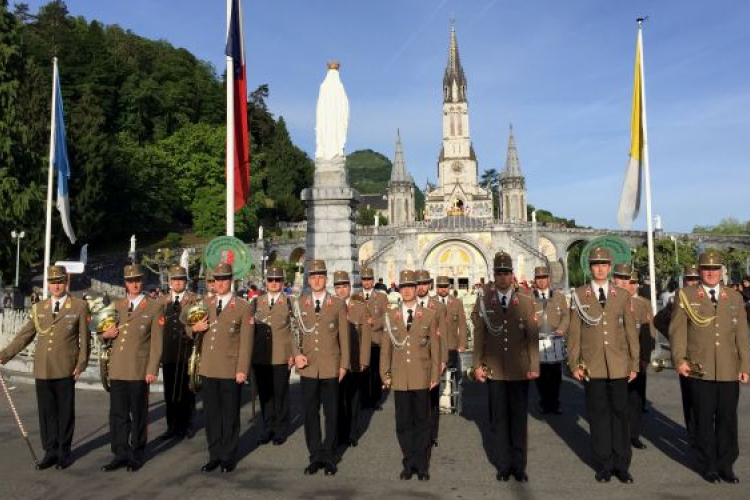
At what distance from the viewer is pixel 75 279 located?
41656 millimetres

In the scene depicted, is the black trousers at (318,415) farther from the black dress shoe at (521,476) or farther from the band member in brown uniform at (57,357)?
the band member in brown uniform at (57,357)

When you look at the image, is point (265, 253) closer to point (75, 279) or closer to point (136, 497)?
point (75, 279)

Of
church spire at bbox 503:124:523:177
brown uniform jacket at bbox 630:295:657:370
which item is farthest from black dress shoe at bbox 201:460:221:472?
church spire at bbox 503:124:523:177

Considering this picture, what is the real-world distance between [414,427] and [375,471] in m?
0.67

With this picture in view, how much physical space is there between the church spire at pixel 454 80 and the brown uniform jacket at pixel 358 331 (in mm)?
104905

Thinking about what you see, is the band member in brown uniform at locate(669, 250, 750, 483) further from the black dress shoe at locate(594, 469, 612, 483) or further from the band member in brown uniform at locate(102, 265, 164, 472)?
the band member in brown uniform at locate(102, 265, 164, 472)

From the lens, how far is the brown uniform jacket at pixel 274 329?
803 centimetres

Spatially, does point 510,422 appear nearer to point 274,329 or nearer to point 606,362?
point 606,362

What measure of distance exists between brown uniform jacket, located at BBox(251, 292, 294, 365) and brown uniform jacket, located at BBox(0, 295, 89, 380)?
6.96 ft

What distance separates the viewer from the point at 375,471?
665 cm

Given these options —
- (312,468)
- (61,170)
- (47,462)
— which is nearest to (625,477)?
(312,468)

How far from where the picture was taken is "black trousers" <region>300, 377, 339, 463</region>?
6.66 meters

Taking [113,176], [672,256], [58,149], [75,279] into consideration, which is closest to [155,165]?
[113,176]

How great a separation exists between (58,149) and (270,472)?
15154mm
